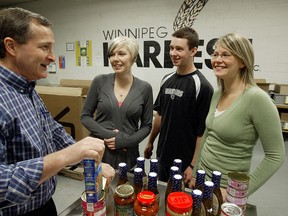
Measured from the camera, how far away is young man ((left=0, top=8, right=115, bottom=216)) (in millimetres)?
649

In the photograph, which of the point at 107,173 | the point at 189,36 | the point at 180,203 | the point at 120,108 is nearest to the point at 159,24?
the point at 189,36

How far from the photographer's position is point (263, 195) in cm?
234

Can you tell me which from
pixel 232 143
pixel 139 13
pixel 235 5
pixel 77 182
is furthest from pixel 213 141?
pixel 139 13

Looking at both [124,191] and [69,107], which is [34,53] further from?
[69,107]

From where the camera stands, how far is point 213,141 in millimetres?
1209

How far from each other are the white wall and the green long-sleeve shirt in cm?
295

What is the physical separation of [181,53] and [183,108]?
437mm

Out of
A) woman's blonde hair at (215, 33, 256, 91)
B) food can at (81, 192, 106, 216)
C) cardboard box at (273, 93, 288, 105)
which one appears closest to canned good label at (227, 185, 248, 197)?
food can at (81, 192, 106, 216)

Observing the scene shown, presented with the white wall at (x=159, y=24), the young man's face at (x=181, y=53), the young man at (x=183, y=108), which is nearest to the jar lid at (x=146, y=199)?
the young man at (x=183, y=108)

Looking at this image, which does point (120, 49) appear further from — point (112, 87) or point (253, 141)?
point (253, 141)

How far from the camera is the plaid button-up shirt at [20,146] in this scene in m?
0.63

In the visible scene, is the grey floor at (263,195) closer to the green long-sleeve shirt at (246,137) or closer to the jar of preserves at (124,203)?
the green long-sleeve shirt at (246,137)

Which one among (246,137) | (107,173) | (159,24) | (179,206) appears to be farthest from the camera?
(159,24)

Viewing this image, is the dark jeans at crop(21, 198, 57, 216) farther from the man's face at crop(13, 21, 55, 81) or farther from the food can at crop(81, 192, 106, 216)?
the man's face at crop(13, 21, 55, 81)
